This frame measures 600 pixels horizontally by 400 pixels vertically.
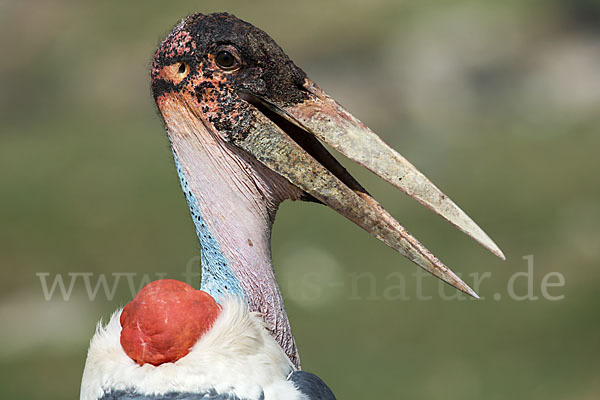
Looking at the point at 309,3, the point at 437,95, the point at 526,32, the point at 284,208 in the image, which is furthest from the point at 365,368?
the point at 309,3

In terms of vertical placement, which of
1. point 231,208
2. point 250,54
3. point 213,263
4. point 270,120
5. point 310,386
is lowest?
point 310,386

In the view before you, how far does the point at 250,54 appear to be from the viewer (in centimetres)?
303

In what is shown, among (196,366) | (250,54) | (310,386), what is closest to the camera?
(196,366)

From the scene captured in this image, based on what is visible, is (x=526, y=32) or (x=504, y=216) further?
(x=526, y=32)

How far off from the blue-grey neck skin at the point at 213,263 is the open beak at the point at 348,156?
0.98 feet

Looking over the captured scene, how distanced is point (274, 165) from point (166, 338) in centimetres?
75

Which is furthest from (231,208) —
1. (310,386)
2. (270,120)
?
(310,386)

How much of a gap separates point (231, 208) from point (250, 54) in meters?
0.58

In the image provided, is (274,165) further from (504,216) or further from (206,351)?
(504,216)

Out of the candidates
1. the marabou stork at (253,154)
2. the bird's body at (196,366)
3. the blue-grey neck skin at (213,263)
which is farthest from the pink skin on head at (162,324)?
the blue-grey neck skin at (213,263)

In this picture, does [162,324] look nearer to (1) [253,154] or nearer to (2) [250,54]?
(1) [253,154]

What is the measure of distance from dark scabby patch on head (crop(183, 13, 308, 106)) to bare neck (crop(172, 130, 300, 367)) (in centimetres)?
26

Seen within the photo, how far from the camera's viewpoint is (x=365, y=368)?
25.5 ft

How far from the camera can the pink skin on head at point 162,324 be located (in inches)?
110
